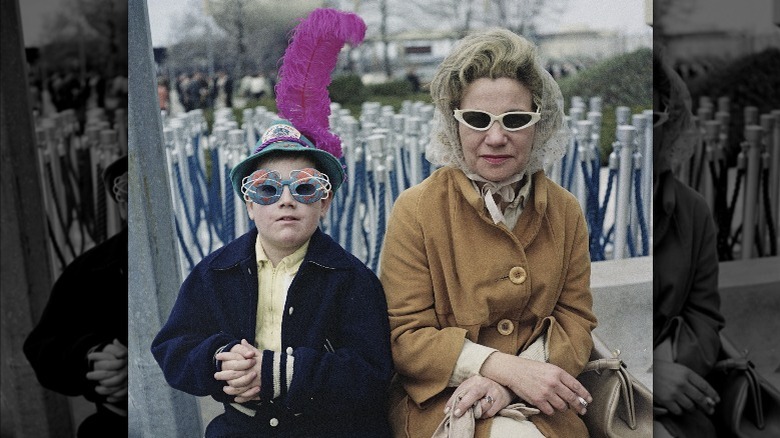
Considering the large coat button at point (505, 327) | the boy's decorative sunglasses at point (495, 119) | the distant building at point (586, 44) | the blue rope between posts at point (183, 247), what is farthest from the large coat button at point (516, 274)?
the blue rope between posts at point (183, 247)

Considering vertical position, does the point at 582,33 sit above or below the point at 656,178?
above

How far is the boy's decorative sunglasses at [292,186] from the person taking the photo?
2.69 meters

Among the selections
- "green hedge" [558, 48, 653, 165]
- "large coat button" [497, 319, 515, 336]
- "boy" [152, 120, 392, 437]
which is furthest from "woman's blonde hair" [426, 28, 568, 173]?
"large coat button" [497, 319, 515, 336]

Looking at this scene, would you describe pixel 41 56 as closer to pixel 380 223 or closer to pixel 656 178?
pixel 380 223

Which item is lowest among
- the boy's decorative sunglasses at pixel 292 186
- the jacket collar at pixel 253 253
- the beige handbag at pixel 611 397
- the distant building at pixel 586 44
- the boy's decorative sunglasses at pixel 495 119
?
the beige handbag at pixel 611 397

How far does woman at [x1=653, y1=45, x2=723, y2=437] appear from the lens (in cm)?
333

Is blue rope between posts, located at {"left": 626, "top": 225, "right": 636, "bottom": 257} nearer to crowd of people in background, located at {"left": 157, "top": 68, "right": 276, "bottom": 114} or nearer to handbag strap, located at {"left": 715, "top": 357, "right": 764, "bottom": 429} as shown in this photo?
handbag strap, located at {"left": 715, "top": 357, "right": 764, "bottom": 429}

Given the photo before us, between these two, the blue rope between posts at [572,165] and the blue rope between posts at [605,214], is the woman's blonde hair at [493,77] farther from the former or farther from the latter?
the blue rope between posts at [605,214]

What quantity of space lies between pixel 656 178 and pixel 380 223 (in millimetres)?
1258

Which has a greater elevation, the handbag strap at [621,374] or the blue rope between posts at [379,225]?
the blue rope between posts at [379,225]

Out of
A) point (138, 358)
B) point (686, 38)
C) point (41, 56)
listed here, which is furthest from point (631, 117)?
point (41, 56)

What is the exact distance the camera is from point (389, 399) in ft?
9.24

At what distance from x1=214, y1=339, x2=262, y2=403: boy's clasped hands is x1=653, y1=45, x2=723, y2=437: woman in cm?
164

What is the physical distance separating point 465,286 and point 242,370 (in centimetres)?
78
